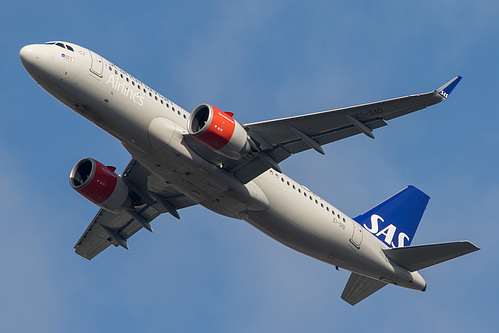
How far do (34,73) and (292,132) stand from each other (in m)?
11.9

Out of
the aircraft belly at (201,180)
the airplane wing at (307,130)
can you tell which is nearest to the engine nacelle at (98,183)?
the aircraft belly at (201,180)

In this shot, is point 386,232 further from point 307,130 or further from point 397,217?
point 307,130

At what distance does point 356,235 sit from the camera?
40.5m

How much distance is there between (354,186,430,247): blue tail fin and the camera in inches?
1702

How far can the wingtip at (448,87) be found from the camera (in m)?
31.3

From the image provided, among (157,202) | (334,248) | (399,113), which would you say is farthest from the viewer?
(157,202)

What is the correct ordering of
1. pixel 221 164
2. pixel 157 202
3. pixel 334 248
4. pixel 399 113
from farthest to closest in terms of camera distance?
pixel 157 202 < pixel 334 248 < pixel 221 164 < pixel 399 113

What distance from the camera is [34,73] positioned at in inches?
1334

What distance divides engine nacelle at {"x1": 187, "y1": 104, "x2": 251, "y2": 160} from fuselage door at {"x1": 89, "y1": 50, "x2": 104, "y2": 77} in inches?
181

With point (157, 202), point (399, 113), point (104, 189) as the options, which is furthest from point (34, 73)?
point (399, 113)

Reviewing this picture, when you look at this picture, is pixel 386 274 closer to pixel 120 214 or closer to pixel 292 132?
pixel 292 132

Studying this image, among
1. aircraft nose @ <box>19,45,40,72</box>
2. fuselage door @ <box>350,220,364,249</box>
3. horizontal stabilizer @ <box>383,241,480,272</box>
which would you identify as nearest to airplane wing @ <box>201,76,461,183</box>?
fuselage door @ <box>350,220,364,249</box>

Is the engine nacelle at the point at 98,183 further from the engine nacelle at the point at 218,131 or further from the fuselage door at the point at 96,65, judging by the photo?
the engine nacelle at the point at 218,131

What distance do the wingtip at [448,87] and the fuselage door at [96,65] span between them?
14.8 metres
